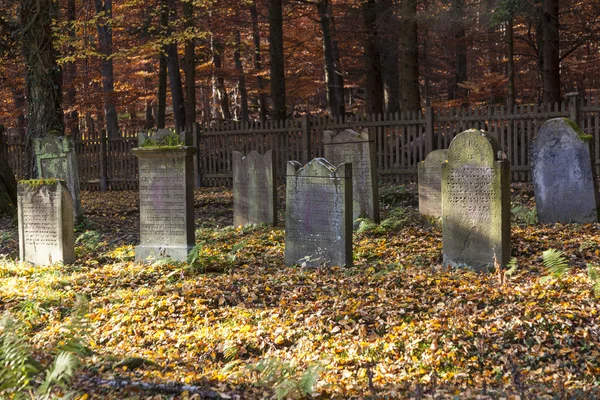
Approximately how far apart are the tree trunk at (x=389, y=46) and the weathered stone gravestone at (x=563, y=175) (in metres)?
13.0

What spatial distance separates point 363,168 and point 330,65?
14083 millimetres

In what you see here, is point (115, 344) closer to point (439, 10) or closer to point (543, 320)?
point (543, 320)

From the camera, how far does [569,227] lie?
998 centimetres

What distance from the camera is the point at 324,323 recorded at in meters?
6.20

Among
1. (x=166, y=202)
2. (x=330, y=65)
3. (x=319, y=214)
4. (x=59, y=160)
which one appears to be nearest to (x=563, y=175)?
(x=319, y=214)

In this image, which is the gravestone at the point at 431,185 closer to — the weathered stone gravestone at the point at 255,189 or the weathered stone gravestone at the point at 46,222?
the weathered stone gravestone at the point at 255,189

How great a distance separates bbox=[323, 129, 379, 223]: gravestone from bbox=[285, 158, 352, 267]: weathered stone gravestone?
123 inches

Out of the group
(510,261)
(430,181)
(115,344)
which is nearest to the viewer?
(115,344)

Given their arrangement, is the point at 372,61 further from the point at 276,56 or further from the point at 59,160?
the point at 59,160

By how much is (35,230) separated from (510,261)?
22.0 ft

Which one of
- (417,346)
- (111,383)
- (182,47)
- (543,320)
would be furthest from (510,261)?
(182,47)

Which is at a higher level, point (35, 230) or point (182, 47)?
point (182, 47)

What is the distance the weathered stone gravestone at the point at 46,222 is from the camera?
9227 millimetres

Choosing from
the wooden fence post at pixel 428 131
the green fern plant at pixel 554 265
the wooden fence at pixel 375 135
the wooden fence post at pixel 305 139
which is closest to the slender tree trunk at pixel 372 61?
the wooden fence at pixel 375 135
